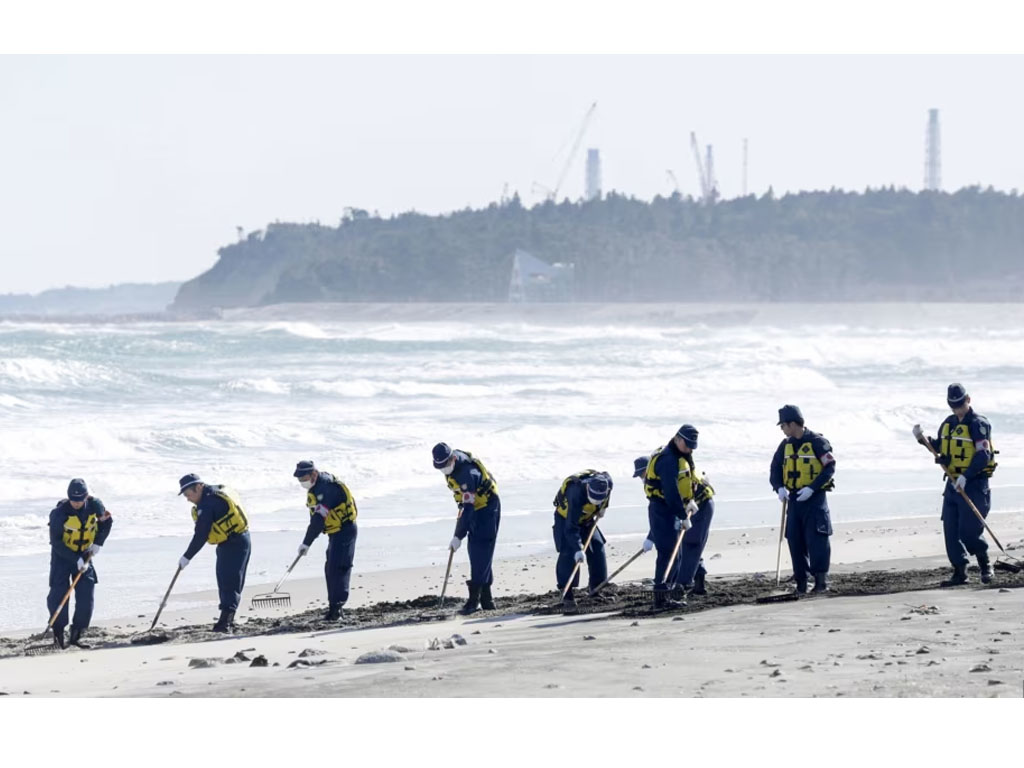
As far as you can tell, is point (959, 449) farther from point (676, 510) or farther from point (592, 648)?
point (592, 648)

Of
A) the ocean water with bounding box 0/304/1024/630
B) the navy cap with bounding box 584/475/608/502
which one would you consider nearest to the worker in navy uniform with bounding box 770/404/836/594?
the navy cap with bounding box 584/475/608/502

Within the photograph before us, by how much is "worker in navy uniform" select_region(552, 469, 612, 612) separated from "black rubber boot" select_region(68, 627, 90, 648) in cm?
358

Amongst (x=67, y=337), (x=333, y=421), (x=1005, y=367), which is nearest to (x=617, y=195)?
(x=67, y=337)

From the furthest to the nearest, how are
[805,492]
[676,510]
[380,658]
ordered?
[676,510] < [805,492] < [380,658]

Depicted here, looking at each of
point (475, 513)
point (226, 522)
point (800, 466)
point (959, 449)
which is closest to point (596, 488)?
point (475, 513)

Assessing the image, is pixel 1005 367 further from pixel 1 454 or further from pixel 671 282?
pixel 671 282

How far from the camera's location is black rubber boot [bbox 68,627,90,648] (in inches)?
453

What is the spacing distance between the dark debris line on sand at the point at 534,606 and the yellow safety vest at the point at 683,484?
74cm

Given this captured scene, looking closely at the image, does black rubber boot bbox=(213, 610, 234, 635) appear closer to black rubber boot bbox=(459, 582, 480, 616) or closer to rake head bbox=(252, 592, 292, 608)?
rake head bbox=(252, 592, 292, 608)

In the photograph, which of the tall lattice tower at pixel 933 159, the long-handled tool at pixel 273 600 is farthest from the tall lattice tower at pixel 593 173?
the long-handled tool at pixel 273 600

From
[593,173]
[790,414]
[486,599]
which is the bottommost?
[486,599]

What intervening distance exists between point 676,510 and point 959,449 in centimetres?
216

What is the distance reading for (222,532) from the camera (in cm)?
1235

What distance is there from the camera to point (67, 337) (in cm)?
6575
